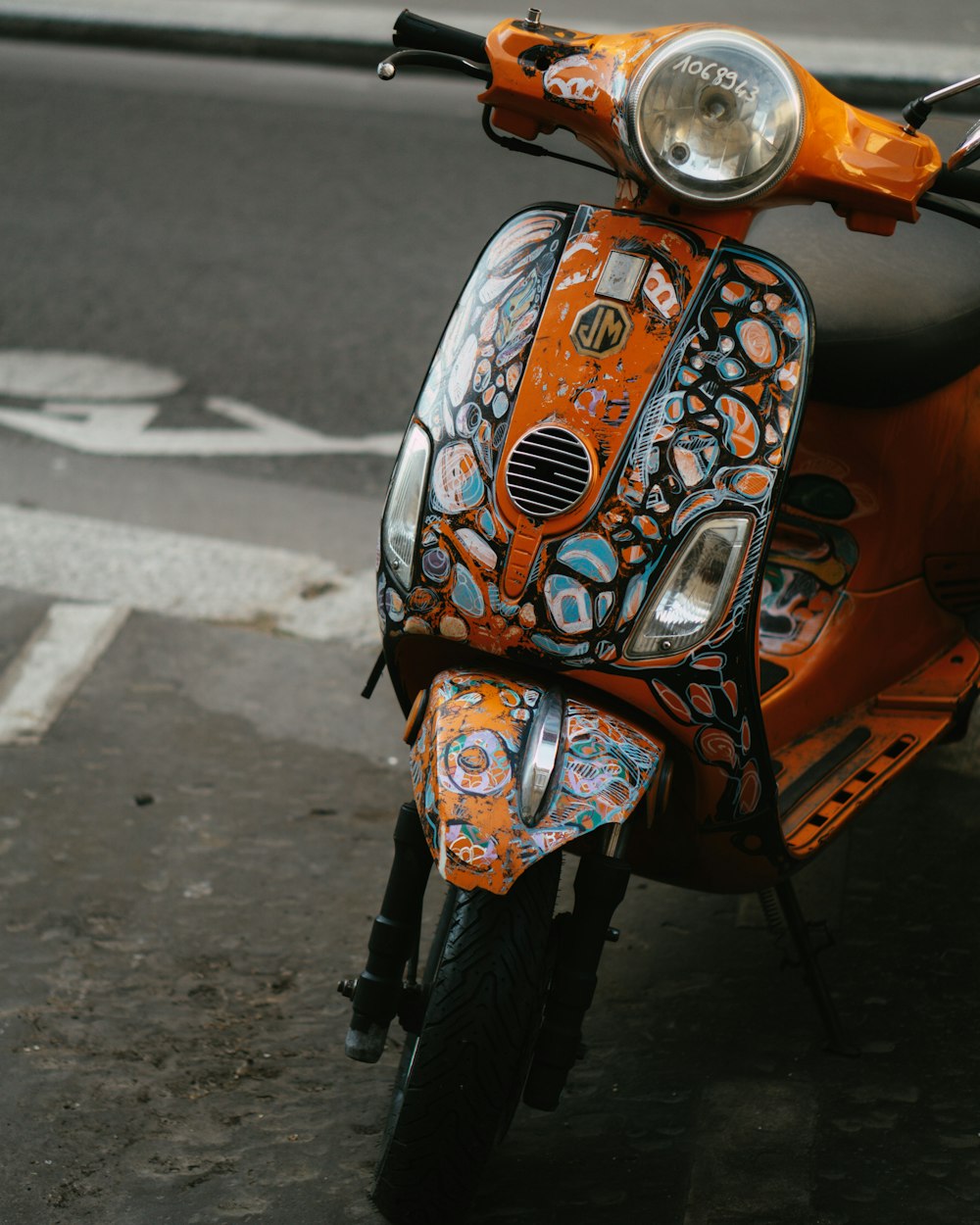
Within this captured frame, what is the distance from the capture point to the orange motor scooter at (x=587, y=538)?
6.91ft

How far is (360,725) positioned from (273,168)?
4448 millimetres

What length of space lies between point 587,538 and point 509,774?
39 cm

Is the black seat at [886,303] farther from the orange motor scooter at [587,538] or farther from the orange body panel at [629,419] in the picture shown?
the orange body panel at [629,419]

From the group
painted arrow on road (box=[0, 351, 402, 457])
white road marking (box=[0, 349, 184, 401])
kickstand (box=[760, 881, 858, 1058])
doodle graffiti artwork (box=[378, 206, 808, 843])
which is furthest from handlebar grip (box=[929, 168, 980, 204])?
white road marking (box=[0, 349, 184, 401])

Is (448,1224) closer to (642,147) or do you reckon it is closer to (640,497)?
(640,497)

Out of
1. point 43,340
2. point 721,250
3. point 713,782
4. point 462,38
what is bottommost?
point 43,340

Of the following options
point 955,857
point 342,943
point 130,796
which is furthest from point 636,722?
point 130,796

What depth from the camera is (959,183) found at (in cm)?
230

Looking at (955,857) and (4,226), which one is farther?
(4,226)

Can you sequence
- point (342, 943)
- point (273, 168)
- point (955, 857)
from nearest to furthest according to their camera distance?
point (342, 943), point (955, 857), point (273, 168)

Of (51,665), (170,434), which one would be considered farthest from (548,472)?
(170,434)

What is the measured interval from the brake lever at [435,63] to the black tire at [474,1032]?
3.94 ft

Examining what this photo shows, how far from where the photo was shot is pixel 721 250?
2.35m

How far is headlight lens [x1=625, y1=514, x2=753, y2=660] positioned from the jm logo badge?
294 millimetres
